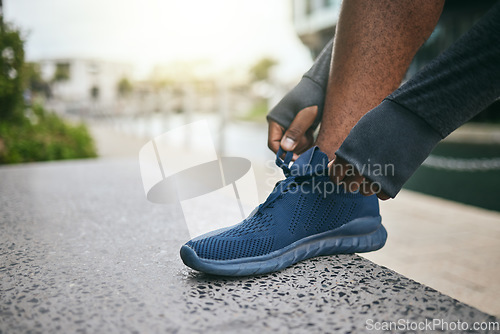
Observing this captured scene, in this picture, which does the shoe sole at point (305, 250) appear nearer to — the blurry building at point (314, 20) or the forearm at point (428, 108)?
the forearm at point (428, 108)

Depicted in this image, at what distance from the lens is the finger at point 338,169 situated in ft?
2.30

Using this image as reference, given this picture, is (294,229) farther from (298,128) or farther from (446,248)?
(446,248)

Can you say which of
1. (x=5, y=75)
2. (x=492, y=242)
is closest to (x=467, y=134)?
(x=492, y=242)

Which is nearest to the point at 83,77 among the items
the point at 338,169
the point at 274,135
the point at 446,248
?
the point at 446,248

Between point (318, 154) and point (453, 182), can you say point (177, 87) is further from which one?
point (318, 154)

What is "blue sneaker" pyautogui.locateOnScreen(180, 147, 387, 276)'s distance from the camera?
2.50 ft

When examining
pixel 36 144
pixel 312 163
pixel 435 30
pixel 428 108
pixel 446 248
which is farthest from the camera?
pixel 435 30

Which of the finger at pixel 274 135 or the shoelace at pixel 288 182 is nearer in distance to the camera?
the shoelace at pixel 288 182

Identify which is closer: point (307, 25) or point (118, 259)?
point (118, 259)

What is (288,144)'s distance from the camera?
95 cm

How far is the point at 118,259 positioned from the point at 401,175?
0.62 meters

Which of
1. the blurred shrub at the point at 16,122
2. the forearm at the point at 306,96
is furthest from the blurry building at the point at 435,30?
the forearm at the point at 306,96

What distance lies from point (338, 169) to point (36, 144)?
405cm

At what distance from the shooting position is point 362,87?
0.92 m
